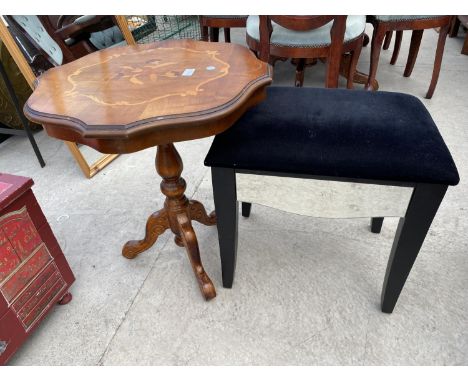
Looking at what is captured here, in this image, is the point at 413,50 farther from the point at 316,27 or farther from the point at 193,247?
the point at 193,247

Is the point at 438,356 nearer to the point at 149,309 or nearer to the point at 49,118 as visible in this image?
the point at 149,309

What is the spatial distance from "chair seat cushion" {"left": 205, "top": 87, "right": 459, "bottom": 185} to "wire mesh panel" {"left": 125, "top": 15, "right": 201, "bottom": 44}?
171 centimetres

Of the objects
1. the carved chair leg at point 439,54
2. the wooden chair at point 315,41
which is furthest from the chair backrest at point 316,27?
the carved chair leg at point 439,54

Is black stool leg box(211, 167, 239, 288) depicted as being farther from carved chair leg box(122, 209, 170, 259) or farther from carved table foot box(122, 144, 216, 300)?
carved chair leg box(122, 209, 170, 259)

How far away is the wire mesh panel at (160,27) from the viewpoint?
2414mm

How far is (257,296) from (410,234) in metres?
0.58

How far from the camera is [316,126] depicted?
99 cm

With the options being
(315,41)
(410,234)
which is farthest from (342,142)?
(315,41)

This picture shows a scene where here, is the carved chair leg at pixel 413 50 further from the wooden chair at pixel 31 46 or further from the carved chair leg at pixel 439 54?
the wooden chair at pixel 31 46

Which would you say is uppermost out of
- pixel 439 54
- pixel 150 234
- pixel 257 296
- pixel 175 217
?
pixel 439 54

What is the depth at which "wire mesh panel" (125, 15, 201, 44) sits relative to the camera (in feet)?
7.92

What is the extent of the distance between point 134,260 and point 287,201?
30.8 inches

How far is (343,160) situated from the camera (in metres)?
0.89

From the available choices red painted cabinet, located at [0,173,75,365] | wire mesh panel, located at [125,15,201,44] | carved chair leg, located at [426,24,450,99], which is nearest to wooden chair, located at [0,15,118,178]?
wire mesh panel, located at [125,15,201,44]
